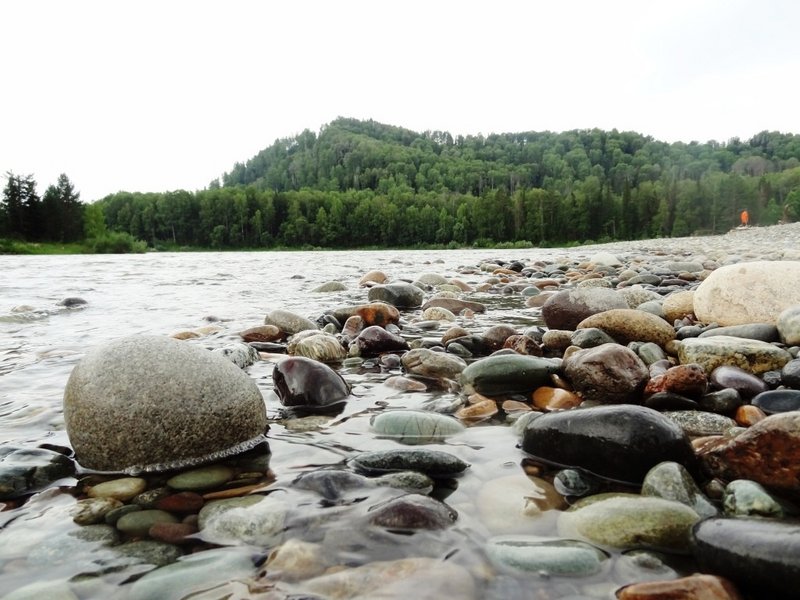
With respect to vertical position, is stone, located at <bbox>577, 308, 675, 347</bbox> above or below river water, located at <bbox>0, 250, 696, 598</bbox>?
above

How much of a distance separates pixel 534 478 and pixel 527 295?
748cm

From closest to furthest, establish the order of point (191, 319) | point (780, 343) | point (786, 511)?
point (786, 511), point (780, 343), point (191, 319)

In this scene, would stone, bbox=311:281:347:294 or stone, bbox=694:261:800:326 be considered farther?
stone, bbox=311:281:347:294

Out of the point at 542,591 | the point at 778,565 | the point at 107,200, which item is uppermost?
the point at 107,200

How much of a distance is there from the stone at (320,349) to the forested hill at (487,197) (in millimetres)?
77274

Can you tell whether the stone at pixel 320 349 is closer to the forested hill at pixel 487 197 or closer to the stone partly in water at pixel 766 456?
the stone partly in water at pixel 766 456

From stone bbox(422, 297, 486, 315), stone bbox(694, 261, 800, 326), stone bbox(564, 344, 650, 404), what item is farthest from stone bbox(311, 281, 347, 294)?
stone bbox(564, 344, 650, 404)

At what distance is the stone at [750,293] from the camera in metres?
4.93

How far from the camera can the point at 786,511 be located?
6.37 ft

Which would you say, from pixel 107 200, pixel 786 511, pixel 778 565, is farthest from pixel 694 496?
pixel 107 200

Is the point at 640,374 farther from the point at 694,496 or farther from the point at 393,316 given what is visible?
the point at 393,316

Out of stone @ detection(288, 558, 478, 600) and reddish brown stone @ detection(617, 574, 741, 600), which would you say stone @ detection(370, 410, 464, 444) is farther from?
reddish brown stone @ detection(617, 574, 741, 600)

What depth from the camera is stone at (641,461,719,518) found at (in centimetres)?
202

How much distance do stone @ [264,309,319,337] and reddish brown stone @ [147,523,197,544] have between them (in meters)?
4.05
